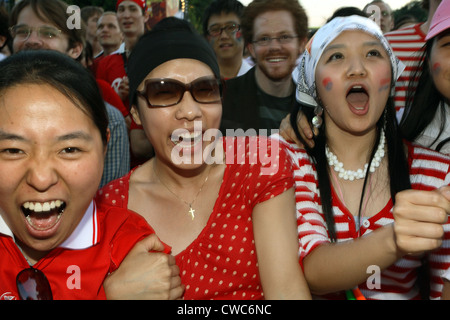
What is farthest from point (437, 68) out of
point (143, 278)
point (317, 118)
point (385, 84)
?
point (143, 278)

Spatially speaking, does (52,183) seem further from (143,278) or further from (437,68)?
(437,68)

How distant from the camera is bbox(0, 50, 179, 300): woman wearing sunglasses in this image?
1.60m

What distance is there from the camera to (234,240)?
2.15 meters

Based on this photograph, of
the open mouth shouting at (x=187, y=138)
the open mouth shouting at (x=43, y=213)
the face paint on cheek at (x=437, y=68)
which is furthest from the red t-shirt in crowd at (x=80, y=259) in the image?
the face paint on cheek at (x=437, y=68)

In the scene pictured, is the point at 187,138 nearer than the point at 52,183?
No

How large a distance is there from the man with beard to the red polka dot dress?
1645 millimetres

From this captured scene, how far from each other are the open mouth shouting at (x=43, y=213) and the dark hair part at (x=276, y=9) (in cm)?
286

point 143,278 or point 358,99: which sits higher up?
point 358,99

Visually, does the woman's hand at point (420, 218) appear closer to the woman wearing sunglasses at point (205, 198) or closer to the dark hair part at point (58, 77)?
the woman wearing sunglasses at point (205, 198)

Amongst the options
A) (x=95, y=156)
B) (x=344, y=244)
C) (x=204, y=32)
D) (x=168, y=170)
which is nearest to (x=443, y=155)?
(x=344, y=244)

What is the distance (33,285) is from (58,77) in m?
0.72

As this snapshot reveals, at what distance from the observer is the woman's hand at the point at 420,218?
162 cm

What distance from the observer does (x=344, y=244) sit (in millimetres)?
1972

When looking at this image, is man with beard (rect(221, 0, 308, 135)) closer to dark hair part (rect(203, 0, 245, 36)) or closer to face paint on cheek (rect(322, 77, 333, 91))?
dark hair part (rect(203, 0, 245, 36))
